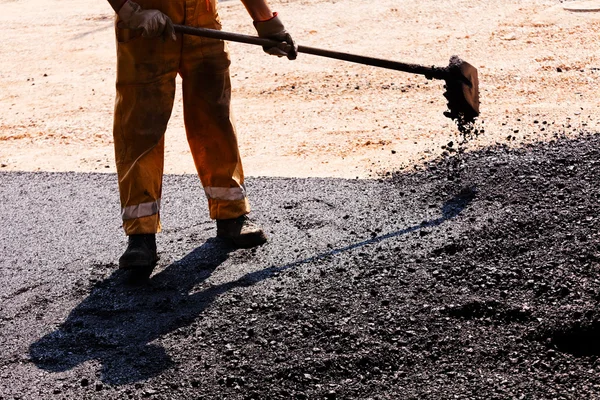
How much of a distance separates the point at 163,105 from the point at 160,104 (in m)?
0.02

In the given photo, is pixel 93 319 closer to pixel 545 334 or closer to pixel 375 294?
pixel 375 294

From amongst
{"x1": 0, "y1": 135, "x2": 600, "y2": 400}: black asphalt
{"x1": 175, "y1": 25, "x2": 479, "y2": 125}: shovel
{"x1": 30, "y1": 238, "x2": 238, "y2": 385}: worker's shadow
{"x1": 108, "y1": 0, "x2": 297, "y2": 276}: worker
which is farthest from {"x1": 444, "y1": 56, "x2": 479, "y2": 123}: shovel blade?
{"x1": 30, "y1": 238, "x2": 238, "y2": 385}: worker's shadow

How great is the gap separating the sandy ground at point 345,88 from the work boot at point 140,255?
63.6 inches

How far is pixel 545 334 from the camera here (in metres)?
3.27

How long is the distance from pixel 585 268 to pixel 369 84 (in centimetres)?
391

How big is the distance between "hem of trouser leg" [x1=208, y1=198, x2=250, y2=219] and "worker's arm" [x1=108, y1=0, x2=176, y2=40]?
2.95ft

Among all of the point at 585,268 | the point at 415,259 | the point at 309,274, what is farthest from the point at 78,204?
the point at 585,268

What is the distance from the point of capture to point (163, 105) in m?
4.00

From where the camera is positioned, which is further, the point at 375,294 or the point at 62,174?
the point at 62,174

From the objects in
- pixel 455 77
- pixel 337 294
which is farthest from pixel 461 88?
pixel 337 294

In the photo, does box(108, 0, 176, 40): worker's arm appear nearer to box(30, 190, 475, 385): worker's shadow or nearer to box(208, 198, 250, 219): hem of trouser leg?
box(208, 198, 250, 219): hem of trouser leg

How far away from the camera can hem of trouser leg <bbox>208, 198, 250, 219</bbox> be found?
14.1ft

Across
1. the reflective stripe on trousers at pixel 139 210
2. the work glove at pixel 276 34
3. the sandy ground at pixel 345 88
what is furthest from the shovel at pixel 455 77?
the reflective stripe on trousers at pixel 139 210

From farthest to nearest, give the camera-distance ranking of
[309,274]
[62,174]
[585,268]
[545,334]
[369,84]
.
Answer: [369,84] → [62,174] → [309,274] → [585,268] → [545,334]
